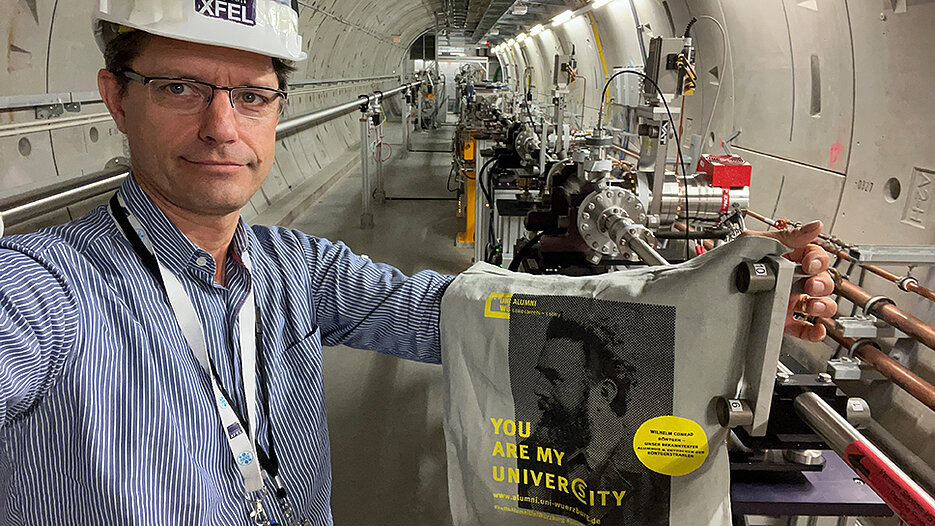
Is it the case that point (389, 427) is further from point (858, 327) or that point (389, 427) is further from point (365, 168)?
point (365, 168)

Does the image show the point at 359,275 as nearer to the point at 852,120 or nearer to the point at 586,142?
the point at 586,142

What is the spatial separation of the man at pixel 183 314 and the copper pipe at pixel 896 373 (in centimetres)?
154

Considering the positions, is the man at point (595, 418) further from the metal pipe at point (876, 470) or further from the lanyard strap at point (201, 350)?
the lanyard strap at point (201, 350)

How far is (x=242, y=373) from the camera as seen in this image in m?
0.98

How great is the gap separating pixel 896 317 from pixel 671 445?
1.79 m

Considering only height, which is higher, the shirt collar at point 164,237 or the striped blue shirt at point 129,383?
the shirt collar at point 164,237

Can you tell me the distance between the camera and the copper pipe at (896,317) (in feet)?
6.63

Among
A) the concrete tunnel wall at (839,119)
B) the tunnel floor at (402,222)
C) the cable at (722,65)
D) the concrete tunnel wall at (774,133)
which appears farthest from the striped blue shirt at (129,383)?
the cable at (722,65)

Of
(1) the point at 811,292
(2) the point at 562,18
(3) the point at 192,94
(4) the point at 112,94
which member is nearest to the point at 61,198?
(4) the point at 112,94

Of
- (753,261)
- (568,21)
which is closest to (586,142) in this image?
(753,261)

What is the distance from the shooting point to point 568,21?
34.4 ft

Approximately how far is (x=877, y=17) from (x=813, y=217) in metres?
1.15

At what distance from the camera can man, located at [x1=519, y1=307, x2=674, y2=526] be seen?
87cm

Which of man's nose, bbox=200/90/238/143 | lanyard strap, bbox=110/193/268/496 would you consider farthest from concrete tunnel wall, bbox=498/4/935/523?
lanyard strap, bbox=110/193/268/496
